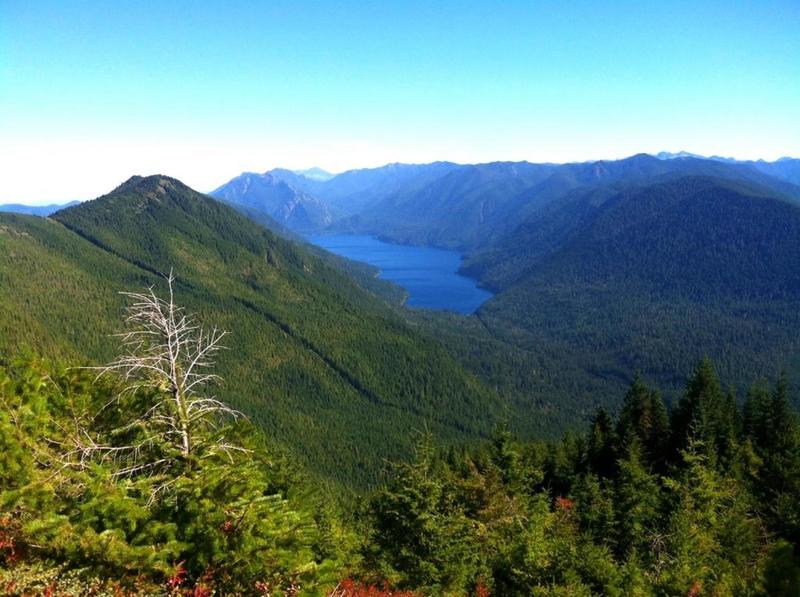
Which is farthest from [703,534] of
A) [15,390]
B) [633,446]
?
[15,390]

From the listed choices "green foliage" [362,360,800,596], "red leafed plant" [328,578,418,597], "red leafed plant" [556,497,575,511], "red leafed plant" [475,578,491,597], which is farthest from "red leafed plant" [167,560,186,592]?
"red leafed plant" [556,497,575,511]

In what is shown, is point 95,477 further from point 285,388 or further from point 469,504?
point 285,388

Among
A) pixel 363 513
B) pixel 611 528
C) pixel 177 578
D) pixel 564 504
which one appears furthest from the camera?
pixel 363 513

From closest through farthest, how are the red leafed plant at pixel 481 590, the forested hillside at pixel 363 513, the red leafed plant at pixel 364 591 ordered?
the forested hillside at pixel 363 513 < the red leafed plant at pixel 364 591 < the red leafed plant at pixel 481 590

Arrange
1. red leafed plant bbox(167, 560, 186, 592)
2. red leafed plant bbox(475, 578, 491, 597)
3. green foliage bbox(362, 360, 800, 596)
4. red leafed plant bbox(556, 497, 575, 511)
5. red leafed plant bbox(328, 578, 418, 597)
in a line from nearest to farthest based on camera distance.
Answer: red leafed plant bbox(167, 560, 186, 592)
red leafed plant bbox(328, 578, 418, 597)
green foliage bbox(362, 360, 800, 596)
red leafed plant bbox(475, 578, 491, 597)
red leafed plant bbox(556, 497, 575, 511)

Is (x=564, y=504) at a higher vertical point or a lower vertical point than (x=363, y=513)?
higher

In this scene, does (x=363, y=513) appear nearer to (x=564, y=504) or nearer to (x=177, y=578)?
(x=564, y=504)

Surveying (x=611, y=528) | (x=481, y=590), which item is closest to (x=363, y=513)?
(x=611, y=528)

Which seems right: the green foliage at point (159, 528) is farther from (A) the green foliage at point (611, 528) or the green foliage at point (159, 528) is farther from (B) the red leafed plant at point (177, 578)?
(A) the green foliage at point (611, 528)

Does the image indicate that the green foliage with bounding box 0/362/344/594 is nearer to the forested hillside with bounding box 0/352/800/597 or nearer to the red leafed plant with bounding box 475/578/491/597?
the forested hillside with bounding box 0/352/800/597

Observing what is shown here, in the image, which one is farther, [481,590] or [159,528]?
[481,590]

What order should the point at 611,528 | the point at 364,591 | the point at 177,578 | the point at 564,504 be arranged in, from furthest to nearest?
the point at 564,504 → the point at 611,528 → the point at 364,591 → the point at 177,578

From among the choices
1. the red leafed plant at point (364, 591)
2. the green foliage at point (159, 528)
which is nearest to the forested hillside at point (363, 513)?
the green foliage at point (159, 528)

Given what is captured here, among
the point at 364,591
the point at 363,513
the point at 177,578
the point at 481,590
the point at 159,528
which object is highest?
the point at 159,528
